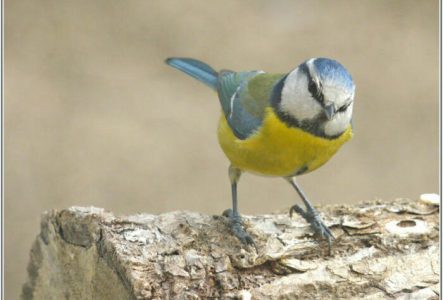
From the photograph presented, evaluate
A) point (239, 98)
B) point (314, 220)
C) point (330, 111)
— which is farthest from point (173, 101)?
point (330, 111)

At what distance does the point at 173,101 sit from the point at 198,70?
1.78 meters

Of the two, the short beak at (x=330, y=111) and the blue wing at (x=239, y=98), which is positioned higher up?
the blue wing at (x=239, y=98)

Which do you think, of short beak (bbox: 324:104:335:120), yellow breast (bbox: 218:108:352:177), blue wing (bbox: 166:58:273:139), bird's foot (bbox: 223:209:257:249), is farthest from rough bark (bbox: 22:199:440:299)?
short beak (bbox: 324:104:335:120)

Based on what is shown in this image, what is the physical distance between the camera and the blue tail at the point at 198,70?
9.72 feet

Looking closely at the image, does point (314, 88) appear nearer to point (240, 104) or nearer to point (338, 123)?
point (338, 123)

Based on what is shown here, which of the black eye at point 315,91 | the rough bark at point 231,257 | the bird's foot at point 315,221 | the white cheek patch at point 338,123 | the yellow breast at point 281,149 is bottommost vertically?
the rough bark at point 231,257

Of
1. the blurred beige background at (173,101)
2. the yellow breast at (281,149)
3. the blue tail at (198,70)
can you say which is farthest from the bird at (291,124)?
the blurred beige background at (173,101)

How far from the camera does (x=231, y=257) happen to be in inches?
88.7

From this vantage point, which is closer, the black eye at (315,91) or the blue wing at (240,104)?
the black eye at (315,91)

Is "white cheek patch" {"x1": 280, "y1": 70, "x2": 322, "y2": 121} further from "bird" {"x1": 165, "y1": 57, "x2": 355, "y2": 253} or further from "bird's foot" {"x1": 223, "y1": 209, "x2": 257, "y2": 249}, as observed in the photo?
"bird's foot" {"x1": 223, "y1": 209, "x2": 257, "y2": 249}

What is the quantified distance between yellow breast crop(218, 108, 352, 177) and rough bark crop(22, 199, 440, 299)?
Result: 0.17m

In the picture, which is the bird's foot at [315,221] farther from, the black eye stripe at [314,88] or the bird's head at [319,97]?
the black eye stripe at [314,88]

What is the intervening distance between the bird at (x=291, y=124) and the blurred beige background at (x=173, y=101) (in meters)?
1.65

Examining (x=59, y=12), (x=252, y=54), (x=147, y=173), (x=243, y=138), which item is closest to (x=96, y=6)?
(x=59, y=12)
